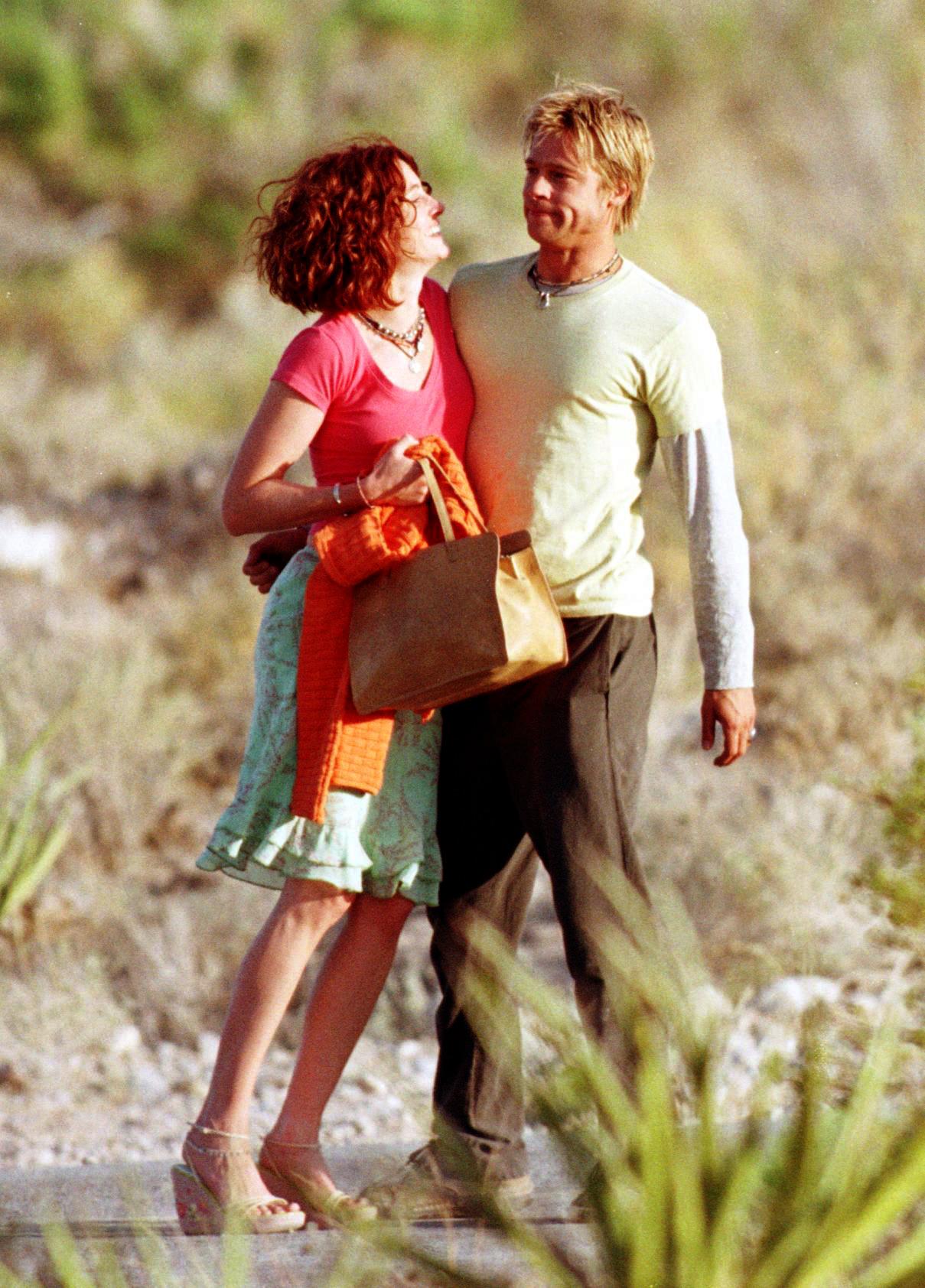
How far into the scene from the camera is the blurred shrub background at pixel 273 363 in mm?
5812

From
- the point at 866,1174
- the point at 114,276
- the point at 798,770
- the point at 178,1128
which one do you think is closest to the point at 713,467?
the point at 866,1174

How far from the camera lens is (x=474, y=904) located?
3387mm

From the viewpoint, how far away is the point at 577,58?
26.1m

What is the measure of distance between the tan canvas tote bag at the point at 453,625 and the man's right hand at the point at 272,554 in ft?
1.18

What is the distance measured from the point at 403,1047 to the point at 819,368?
5.95m

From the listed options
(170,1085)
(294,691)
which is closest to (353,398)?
(294,691)

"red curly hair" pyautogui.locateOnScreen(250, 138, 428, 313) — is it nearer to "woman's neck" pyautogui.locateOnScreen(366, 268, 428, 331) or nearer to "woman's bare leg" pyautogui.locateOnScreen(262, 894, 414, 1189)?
"woman's neck" pyautogui.locateOnScreen(366, 268, 428, 331)

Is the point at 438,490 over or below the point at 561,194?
below

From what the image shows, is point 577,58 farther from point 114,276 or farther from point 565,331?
point 565,331

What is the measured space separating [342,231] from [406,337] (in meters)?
0.21

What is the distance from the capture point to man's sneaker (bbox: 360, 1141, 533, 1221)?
3.19m

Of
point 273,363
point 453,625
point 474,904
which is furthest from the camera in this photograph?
point 273,363

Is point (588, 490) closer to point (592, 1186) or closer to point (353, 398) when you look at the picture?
point (353, 398)

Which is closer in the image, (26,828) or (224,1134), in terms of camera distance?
(224,1134)
